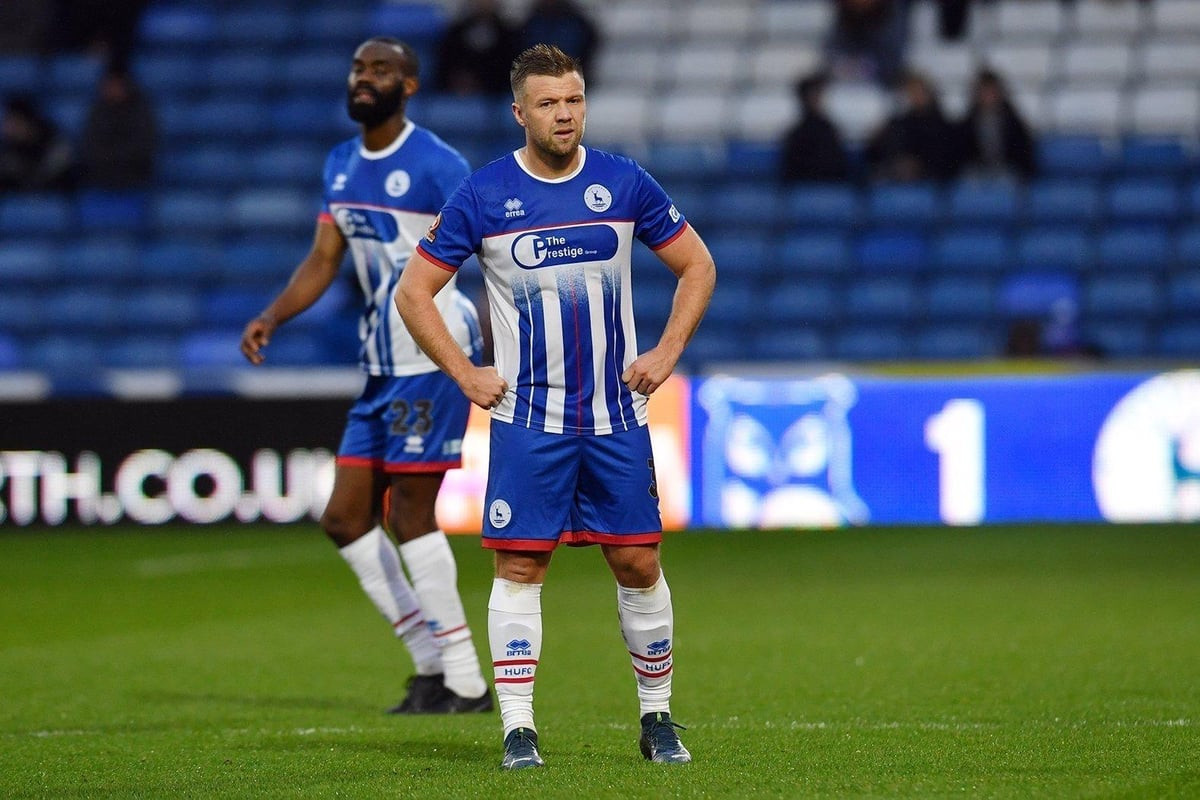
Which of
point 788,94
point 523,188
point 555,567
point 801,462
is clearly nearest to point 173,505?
point 555,567

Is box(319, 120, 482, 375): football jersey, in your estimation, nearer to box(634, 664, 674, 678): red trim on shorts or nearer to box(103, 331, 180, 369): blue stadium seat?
box(634, 664, 674, 678): red trim on shorts

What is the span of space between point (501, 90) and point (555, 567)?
22.9 feet

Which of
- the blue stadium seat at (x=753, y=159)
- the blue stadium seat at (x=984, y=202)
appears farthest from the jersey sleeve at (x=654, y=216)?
the blue stadium seat at (x=753, y=159)

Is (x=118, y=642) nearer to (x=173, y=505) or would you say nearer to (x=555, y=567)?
(x=555, y=567)

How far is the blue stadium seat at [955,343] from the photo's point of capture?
14.5 metres

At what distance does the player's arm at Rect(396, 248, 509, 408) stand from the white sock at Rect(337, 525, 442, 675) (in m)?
1.67

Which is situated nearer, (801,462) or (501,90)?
(801,462)

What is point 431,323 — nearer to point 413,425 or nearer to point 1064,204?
point 413,425

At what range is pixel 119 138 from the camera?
16719 mm

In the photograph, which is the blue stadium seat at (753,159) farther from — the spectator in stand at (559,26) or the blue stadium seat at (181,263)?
the blue stadium seat at (181,263)

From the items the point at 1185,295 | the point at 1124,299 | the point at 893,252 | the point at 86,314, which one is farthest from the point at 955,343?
the point at 86,314

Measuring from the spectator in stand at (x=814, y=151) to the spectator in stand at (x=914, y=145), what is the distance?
0.92 feet

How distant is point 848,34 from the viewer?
1655 centimetres

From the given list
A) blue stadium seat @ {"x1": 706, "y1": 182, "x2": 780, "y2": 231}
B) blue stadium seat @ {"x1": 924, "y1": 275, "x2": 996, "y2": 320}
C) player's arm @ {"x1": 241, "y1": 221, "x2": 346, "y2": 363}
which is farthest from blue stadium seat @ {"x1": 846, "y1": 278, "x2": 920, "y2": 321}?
player's arm @ {"x1": 241, "y1": 221, "x2": 346, "y2": 363}
